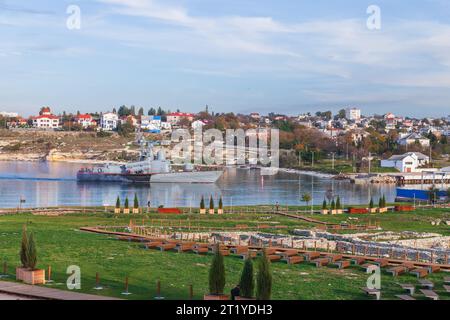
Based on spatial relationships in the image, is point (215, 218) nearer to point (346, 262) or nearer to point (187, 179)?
point (346, 262)

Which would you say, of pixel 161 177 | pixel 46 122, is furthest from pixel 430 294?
pixel 46 122

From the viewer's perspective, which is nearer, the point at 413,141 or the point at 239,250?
the point at 239,250

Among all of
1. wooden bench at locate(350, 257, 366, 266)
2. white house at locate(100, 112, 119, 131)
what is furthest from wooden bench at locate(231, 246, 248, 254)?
white house at locate(100, 112, 119, 131)

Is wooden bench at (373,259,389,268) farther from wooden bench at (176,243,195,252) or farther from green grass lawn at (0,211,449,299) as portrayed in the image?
wooden bench at (176,243,195,252)

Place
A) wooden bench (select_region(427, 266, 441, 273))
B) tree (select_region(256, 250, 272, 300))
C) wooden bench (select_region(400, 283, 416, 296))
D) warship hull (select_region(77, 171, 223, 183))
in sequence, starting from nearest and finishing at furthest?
tree (select_region(256, 250, 272, 300)) → wooden bench (select_region(400, 283, 416, 296)) → wooden bench (select_region(427, 266, 441, 273)) → warship hull (select_region(77, 171, 223, 183))

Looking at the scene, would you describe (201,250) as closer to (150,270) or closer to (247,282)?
(150,270)
